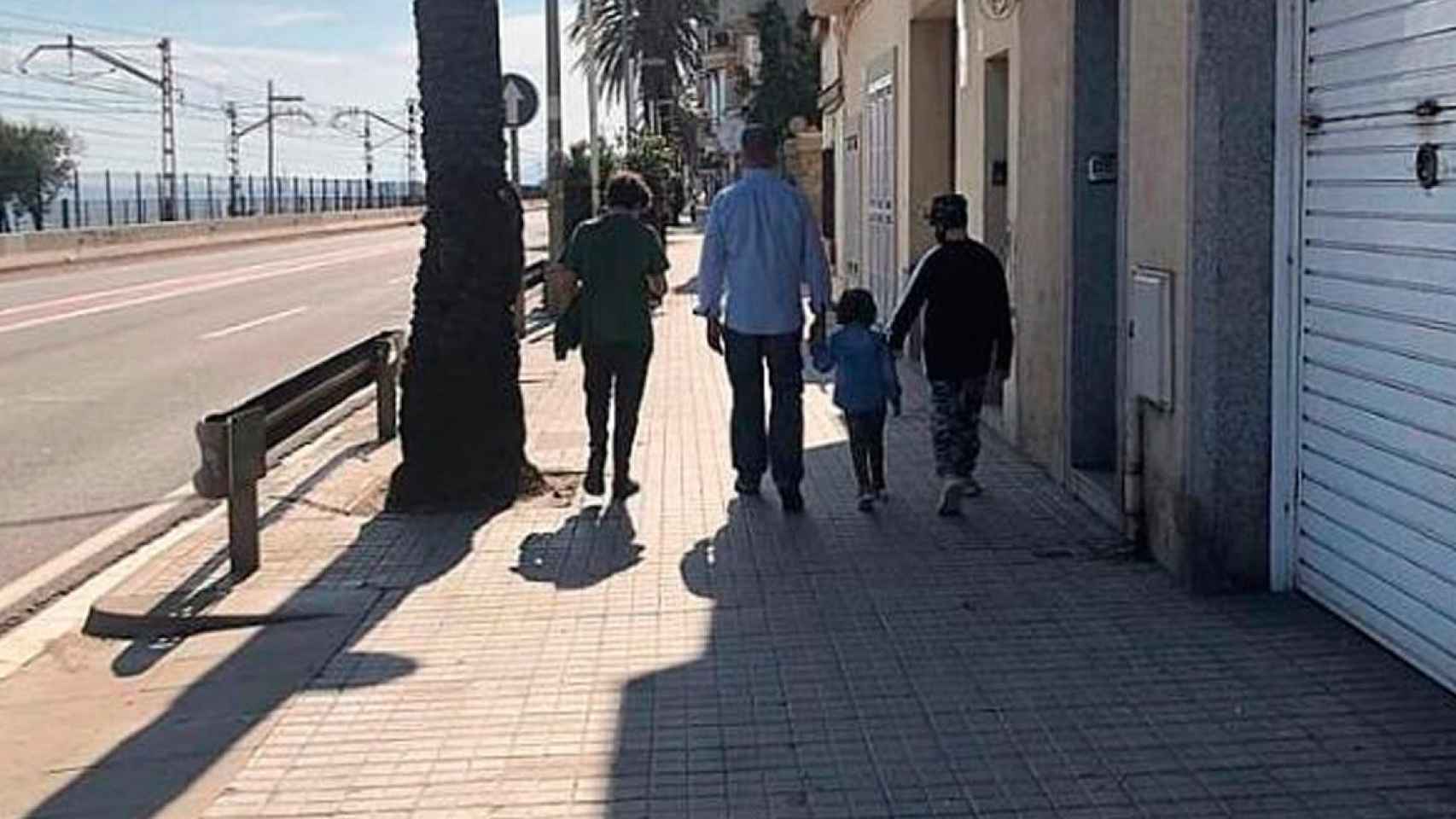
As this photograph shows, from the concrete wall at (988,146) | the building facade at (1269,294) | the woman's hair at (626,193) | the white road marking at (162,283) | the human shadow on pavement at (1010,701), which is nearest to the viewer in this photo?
the human shadow on pavement at (1010,701)

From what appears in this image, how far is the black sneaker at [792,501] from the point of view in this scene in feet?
31.6

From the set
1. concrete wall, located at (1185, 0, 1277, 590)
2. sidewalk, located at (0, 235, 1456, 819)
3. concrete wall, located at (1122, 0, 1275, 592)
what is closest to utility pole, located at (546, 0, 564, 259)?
sidewalk, located at (0, 235, 1456, 819)

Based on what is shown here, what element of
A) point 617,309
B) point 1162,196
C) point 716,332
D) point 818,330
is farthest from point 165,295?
point 1162,196

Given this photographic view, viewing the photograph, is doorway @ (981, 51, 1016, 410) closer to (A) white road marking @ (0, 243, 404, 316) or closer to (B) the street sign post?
(B) the street sign post

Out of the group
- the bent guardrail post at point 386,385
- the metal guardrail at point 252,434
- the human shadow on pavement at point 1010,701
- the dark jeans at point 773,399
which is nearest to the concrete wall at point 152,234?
the bent guardrail post at point 386,385

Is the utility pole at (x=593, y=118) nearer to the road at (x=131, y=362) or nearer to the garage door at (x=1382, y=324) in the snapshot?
the road at (x=131, y=362)

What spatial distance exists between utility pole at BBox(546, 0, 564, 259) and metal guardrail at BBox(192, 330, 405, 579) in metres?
11.9

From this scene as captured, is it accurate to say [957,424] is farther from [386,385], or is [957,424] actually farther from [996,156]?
[386,385]

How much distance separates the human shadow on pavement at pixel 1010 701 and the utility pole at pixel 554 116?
15.7 meters

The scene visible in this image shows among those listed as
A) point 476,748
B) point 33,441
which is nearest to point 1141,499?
point 476,748

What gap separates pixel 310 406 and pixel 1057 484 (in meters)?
4.12

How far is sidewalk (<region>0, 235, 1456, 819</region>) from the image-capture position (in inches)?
209

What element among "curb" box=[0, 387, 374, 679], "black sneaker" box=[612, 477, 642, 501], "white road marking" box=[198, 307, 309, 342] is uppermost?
"white road marking" box=[198, 307, 309, 342]

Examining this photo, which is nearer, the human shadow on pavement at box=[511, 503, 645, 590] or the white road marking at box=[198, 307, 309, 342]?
the human shadow on pavement at box=[511, 503, 645, 590]
